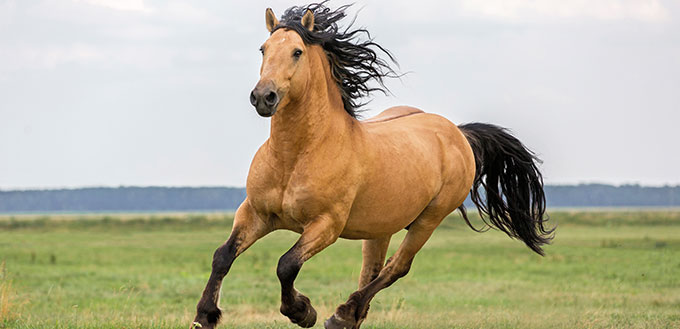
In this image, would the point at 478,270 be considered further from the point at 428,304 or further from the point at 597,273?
the point at 428,304

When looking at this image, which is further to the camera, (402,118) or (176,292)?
(176,292)

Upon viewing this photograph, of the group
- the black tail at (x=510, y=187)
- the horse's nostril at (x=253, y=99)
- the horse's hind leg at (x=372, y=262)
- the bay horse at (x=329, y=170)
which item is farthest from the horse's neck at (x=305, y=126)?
the black tail at (x=510, y=187)

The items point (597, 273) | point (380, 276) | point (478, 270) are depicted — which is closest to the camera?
point (380, 276)

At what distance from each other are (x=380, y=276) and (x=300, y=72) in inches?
93.3

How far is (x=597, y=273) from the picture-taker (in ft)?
71.4

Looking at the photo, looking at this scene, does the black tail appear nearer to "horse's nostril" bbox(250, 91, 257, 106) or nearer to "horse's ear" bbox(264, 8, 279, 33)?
"horse's ear" bbox(264, 8, 279, 33)

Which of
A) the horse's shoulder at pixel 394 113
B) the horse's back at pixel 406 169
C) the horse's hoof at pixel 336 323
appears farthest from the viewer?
the horse's shoulder at pixel 394 113

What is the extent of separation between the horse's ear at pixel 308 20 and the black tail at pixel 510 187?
3640 mm

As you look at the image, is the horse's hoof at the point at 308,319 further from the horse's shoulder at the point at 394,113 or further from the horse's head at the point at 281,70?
the horse's shoulder at the point at 394,113

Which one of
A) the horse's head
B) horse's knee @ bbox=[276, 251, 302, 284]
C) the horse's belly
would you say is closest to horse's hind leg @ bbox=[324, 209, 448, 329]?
the horse's belly

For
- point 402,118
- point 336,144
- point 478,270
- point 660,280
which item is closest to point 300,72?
point 336,144

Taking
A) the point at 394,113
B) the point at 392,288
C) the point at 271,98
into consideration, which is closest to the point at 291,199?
the point at 271,98

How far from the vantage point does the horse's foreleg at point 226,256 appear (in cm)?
630

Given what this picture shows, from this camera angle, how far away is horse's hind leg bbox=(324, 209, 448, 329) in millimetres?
7016
